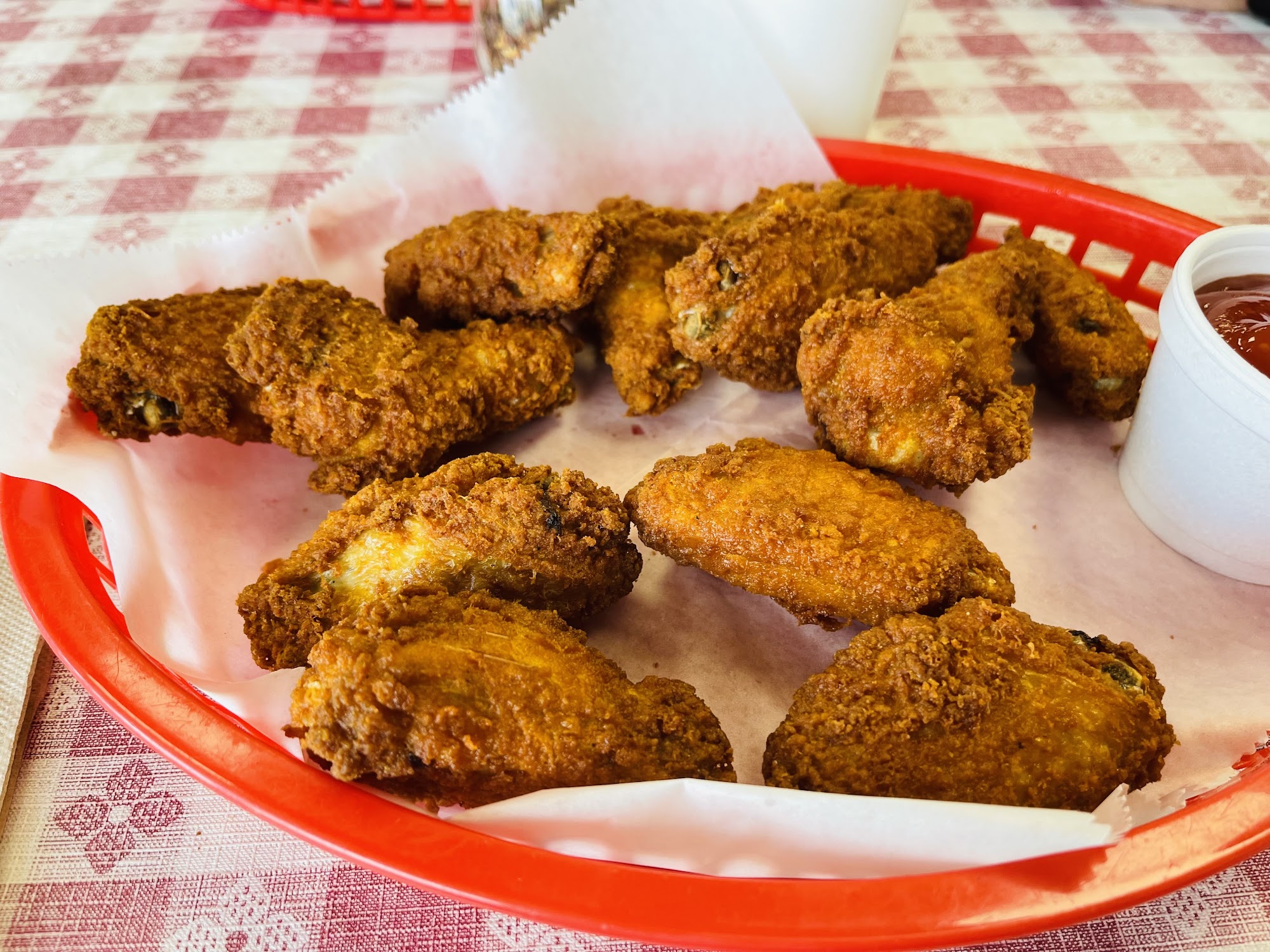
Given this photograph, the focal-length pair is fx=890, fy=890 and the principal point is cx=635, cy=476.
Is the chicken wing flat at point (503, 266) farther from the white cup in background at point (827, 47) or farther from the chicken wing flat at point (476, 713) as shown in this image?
the white cup in background at point (827, 47)

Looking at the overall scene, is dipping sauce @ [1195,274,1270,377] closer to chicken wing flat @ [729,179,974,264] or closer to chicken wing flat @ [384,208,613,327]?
chicken wing flat @ [729,179,974,264]

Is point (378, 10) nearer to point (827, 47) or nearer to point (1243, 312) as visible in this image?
point (827, 47)

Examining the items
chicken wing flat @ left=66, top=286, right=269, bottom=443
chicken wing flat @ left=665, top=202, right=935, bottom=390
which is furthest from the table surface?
chicken wing flat @ left=665, top=202, right=935, bottom=390

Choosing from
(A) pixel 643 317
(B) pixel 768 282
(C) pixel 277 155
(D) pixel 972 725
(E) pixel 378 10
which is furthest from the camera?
(E) pixel 378 10

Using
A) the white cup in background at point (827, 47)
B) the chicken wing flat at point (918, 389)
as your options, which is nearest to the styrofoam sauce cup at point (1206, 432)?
the chicken wing flat at point (918, 389)

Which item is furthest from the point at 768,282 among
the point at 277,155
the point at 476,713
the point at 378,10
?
the point at 378,10

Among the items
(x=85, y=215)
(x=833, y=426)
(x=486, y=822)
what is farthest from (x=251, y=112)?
(x=486, y=822)
